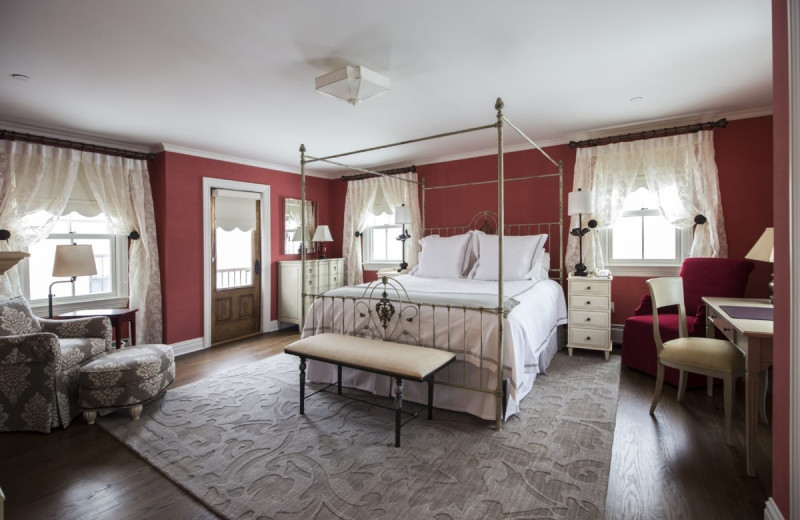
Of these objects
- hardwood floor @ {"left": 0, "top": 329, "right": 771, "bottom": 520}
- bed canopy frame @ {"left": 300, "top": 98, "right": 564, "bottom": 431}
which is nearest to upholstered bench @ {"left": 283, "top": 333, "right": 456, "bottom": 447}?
bed canopy frame @ {"left": 300, "top": 98, "right": 564, "bottom": 431}

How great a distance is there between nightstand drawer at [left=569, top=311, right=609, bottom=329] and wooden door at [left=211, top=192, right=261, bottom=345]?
159 inches

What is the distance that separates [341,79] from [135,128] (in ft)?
8.44

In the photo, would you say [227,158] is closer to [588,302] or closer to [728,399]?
[588,302]

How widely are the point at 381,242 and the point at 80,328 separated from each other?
12.5 feet

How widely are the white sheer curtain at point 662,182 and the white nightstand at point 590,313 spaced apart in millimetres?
407

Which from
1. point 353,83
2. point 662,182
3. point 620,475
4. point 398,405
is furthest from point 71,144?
point 662,182

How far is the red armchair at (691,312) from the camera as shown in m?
3.16

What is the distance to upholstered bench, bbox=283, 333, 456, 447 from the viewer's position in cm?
228

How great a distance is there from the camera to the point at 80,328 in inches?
121

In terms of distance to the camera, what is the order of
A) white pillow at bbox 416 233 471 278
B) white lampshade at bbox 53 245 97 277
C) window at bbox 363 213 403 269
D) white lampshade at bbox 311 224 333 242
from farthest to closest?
1. window at bbox 363 213 403 269
2. white lampshade at bbox 311 224 333 242
3. white pillow at bbox 416 233 471 278
4. white lampshade at bbox 53 245 97 277

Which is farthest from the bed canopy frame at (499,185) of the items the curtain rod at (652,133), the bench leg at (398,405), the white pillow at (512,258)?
the bench leg at (398,405)

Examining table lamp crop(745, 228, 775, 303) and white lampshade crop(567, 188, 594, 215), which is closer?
table lamp crop(745, 228, 775, 303)

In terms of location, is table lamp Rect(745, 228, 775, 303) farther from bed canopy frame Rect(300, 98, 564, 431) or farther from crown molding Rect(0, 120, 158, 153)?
crown molding Rect(0, 120, 158, 153)

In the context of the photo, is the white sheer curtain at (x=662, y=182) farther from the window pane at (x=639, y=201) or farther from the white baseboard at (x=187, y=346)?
the white baseboard at (x=187, y=346)
